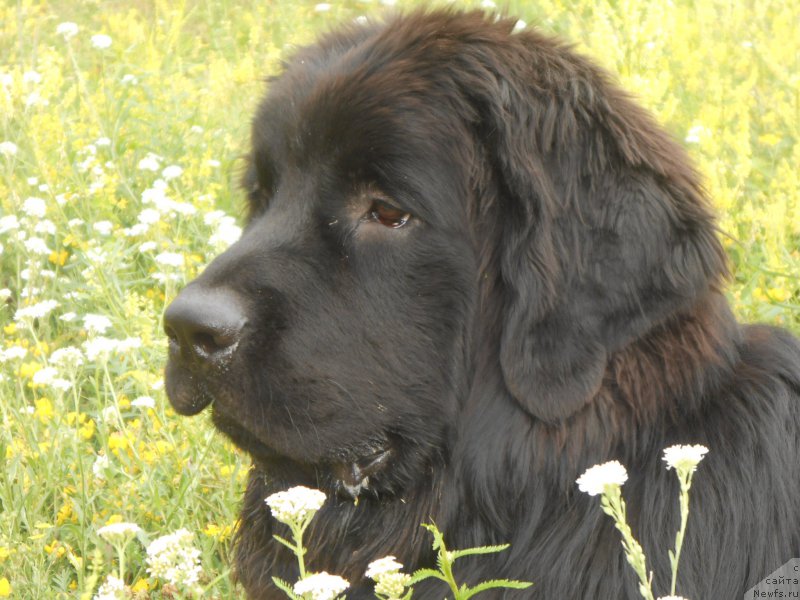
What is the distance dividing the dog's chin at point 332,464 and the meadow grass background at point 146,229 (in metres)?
0.53

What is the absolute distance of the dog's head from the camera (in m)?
2.62

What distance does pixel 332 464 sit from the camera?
109 inches

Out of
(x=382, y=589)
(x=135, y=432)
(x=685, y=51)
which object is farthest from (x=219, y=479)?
(x=685, y=51)

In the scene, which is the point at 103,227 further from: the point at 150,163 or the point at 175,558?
the point at 175,558

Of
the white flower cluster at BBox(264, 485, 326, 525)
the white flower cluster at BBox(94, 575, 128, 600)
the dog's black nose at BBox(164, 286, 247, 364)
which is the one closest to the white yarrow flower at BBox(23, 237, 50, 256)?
the dog's black nose at BBox(164, 286, 247, 364)

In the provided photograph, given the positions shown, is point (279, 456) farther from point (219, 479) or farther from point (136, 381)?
point (136, 381)

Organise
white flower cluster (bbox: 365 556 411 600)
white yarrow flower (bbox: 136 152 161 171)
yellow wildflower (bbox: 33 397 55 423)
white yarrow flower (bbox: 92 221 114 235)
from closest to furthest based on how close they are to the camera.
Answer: white flower cluster (bbox: 365 556 411 600), yellow wildflower (bbox: 33 397 55 423), white yarrow flower (bbox: 92 221 114 235), white yarrow flower (bbox: 136 152 161 171)

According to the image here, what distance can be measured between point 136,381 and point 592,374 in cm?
192

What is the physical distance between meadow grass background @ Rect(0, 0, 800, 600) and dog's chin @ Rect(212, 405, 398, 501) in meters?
0.53

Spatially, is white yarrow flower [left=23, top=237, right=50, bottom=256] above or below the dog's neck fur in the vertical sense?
below

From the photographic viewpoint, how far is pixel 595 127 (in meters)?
2.71

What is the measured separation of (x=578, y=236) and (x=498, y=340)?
32 centimetres

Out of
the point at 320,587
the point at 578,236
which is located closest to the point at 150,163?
the point at 578,236

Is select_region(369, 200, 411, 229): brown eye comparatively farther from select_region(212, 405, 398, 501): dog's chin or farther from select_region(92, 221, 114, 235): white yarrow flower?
select_region(92, 221, 114, 235): white yarrow flower
